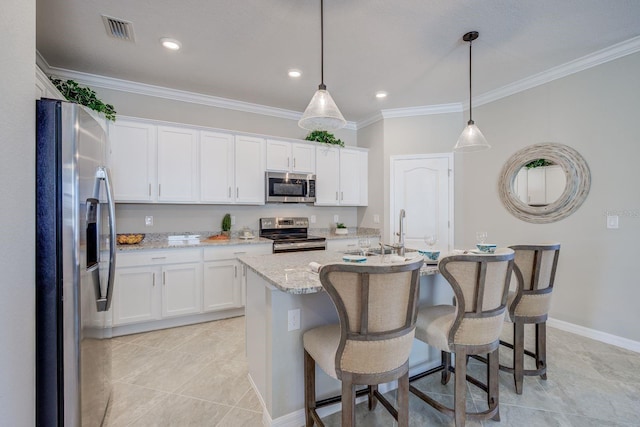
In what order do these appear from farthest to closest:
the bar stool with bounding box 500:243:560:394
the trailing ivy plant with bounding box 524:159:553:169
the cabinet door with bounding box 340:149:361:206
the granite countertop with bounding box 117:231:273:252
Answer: the cabinet door with bounding box 340:149:361:206 < the trailing ivy plant with bounding box 524:159:553:169 < the granite countertop with bounding box 117:231:273:252 < the bar stool with bounding box 500:243:560:394

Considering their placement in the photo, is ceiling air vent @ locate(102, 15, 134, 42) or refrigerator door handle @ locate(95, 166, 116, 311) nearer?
refrigerator door handle @ locate(95, 166, 116, 311)

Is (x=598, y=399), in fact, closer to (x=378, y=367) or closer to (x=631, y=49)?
(x=378, y=367)

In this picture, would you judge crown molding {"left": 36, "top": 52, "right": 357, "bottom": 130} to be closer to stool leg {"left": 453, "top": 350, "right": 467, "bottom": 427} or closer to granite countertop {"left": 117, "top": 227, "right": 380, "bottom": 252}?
granite countertop {"left": 117, "top": 227, "right": 380, "bottom": 252}

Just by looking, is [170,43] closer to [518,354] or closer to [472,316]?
[472,316]

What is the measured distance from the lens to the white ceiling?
2.22 m

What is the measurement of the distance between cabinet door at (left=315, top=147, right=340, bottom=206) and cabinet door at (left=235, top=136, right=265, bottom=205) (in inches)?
34.9

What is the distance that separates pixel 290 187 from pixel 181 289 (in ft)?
6.21

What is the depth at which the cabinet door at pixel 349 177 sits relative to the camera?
4.64 metres

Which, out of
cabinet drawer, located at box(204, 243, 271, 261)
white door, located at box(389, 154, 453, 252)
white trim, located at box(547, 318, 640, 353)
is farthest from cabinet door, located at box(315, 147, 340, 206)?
white trim, located at box(547, 318, 640, 353)

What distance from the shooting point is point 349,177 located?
470 centimetres

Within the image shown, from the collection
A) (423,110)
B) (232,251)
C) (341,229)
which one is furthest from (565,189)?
(232,251)

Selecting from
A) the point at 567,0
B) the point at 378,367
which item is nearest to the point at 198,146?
the point at 378,367

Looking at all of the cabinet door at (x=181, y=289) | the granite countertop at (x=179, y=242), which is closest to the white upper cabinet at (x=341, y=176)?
the granite countertop at (x=179, y=242)

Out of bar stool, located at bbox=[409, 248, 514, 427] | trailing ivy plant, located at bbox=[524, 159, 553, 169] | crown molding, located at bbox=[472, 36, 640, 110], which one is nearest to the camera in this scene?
bar stool, located at bbox=[409, 248, 514, 427]
